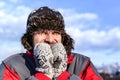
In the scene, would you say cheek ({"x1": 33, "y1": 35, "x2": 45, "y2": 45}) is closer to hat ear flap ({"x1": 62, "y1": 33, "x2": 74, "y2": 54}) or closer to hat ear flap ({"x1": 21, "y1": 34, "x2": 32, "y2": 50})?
hat ear flap ({"x1": 21, "y1": 34, "x2": 32, "y2": 50})

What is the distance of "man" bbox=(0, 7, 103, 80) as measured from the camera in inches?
170

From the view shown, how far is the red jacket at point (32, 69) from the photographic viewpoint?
4.34m

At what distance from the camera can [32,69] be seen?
447 cm

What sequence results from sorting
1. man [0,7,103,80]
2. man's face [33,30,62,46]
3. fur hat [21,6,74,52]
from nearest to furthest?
man [0,7,103,80] < man's face [33,30,62,46] < fur hat [21,6,74,52]

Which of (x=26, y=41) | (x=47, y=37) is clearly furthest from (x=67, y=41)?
Answer: (x=26, y=41)

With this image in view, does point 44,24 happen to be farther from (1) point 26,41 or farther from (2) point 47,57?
(2) point 47,57

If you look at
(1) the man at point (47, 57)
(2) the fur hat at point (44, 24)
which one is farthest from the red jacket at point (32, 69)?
(2) the fur hat at point (44, 24)

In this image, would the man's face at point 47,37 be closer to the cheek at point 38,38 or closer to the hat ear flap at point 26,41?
the cheek at point 38,38

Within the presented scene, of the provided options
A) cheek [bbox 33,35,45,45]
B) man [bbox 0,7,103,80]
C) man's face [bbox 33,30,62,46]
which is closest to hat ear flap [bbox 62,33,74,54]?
man [bbox 0,7,103,80]

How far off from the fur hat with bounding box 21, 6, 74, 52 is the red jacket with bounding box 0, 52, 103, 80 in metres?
0.12

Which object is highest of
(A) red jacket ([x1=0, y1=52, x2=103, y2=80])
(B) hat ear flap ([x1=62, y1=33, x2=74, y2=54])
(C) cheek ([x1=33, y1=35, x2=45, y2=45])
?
(C) cheek ([x1=33, y1=35, x2=45, y2=45])

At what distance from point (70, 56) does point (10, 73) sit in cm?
59

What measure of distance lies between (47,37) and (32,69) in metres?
0.32

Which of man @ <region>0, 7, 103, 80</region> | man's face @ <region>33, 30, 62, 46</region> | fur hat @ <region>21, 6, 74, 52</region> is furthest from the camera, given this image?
fur hat @ <region>21, 6, 74, 52</region>
